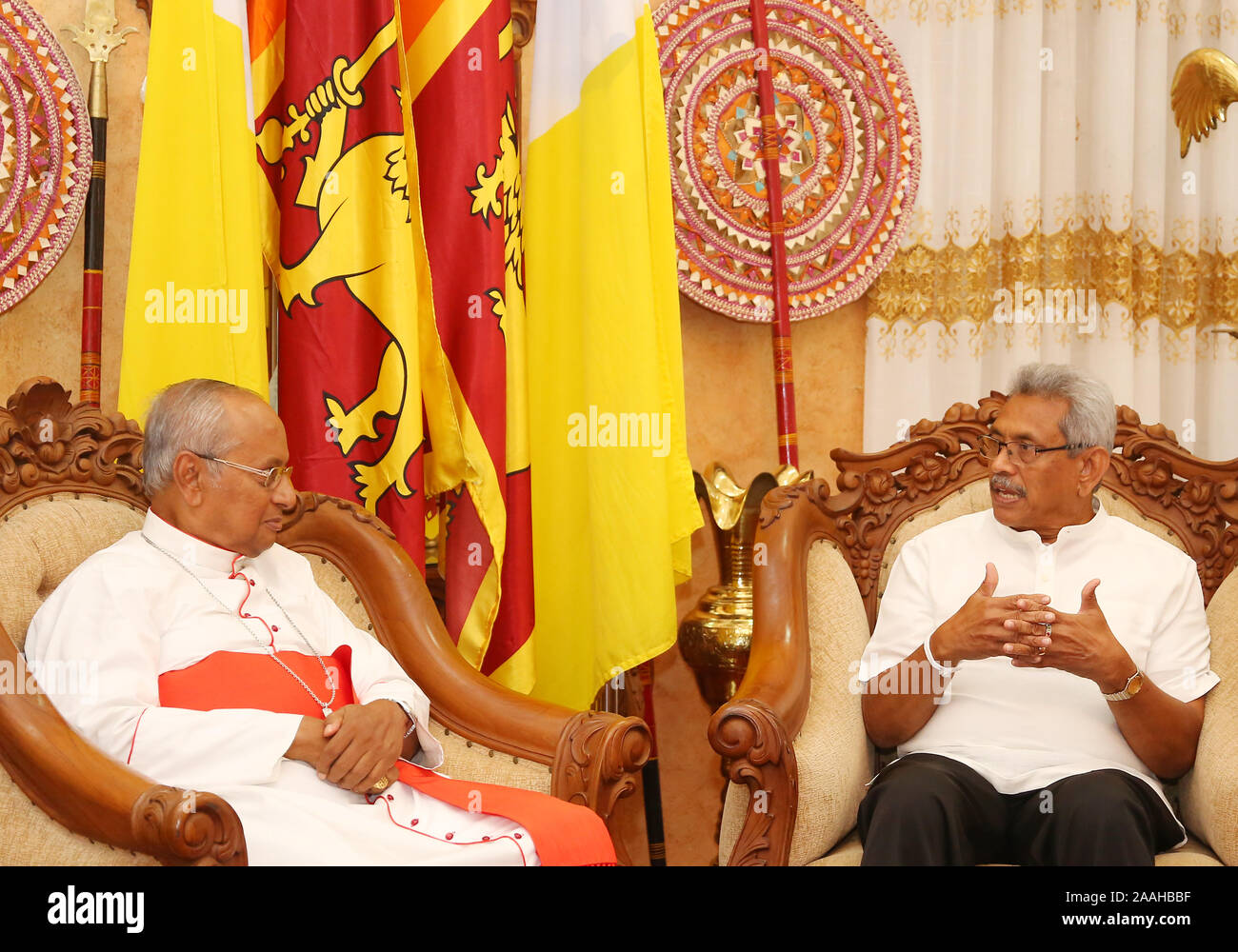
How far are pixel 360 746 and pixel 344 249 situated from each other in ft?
3.87

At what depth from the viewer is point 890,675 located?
224 cm

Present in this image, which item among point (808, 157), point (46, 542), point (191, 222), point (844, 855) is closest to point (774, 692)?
point (844, 855)

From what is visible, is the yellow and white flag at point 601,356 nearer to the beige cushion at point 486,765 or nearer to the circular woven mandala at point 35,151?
the beige cushion at point 486,765

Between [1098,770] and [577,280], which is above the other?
[577,280]

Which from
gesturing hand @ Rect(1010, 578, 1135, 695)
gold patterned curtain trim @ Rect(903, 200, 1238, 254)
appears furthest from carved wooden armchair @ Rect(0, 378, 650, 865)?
gold patterned curtain trim @ Rect(903, 200, 1238, 254)

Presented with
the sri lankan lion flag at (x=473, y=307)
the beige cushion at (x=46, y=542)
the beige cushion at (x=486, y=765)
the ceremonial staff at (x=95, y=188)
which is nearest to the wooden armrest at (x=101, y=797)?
the beige cushion at (x=46, y=542)

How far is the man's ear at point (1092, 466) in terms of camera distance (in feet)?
7.79

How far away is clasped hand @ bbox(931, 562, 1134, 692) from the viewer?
6.77 feet

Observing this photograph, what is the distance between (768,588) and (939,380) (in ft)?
4.17

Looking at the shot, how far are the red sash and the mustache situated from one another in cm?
102

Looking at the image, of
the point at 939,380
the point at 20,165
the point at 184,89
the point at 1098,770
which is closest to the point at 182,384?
the point at 184,89

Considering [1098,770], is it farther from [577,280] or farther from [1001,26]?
[1001,26]

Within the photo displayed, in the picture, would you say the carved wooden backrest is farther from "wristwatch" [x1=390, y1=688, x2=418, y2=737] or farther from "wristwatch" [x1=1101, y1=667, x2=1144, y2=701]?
"wristwatch" [x1=390, y1=688, x2=418, y2=737]

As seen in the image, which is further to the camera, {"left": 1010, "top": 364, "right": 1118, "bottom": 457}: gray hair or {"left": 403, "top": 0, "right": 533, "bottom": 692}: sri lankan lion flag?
{"left": 403, "top": 0, "right": 533, "bottom": 692}: sri lankan lion flag
